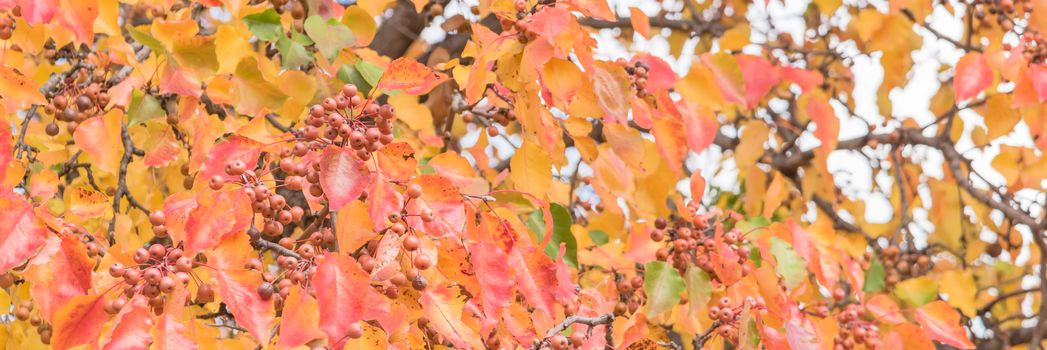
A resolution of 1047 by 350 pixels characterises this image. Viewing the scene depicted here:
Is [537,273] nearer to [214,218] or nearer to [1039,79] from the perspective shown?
[214,218]

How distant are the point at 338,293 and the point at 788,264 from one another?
88 cm

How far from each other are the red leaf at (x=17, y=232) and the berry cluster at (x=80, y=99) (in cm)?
50

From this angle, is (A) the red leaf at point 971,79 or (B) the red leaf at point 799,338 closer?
(B) the red leaf at point 799,338

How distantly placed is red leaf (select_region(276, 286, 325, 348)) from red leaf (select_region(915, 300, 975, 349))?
1059mm

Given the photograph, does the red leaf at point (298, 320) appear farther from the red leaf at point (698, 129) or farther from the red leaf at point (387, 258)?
the red leaf at point (698, 129)

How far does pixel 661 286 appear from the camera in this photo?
1566 mm

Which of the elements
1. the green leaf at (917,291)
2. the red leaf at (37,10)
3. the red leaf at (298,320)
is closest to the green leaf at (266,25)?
the red leaf at (37,10)

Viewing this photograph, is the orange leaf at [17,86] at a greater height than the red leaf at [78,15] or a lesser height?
lesser

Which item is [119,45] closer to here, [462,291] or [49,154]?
[49,154]

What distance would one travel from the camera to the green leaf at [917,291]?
7.41 feet

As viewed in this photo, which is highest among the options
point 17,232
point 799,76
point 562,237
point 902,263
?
point 17,232

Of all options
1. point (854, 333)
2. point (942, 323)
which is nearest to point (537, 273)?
point (854, 333)

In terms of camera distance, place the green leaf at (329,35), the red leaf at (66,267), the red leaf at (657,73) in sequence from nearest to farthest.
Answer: the red leaf at (66,267) → the green leaf at (329,35) → the red leaf at (657,73)

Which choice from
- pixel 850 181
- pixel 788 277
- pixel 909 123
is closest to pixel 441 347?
pixel 788 277
